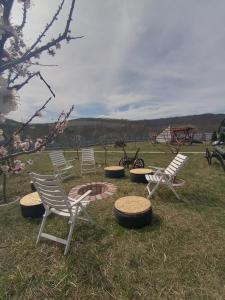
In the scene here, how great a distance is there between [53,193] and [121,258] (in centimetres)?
154

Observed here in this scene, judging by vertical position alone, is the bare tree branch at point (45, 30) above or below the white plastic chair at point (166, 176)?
above

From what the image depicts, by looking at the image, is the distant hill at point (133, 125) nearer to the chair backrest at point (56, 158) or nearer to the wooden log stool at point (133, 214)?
the chair backrest at point (56, 158)

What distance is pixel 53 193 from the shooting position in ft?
10.9

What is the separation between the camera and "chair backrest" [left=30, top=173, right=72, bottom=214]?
10.5 ft

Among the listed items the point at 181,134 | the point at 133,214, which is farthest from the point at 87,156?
the point at 181,134

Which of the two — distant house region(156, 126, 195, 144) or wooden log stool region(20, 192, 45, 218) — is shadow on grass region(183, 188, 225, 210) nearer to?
wooden log stool region(20, 192, 45, 218)

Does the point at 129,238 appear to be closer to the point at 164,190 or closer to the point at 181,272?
the point at 181,272

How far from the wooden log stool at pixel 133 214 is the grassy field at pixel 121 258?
13cm

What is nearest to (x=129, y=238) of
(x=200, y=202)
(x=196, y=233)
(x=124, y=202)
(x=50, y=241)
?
→ (x=124, y=202)

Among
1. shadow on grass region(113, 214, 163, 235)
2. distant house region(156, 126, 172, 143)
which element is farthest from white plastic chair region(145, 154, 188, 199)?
distant house region(156, 126, 172, 143)

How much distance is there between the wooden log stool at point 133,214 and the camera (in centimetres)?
379

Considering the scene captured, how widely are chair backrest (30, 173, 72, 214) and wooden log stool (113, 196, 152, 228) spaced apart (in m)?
1.11

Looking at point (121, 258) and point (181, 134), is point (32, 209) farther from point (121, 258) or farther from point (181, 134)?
point (181, 134)

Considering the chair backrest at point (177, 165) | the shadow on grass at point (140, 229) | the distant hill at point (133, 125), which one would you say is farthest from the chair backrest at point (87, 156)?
the distant hill at point (133, 125)
